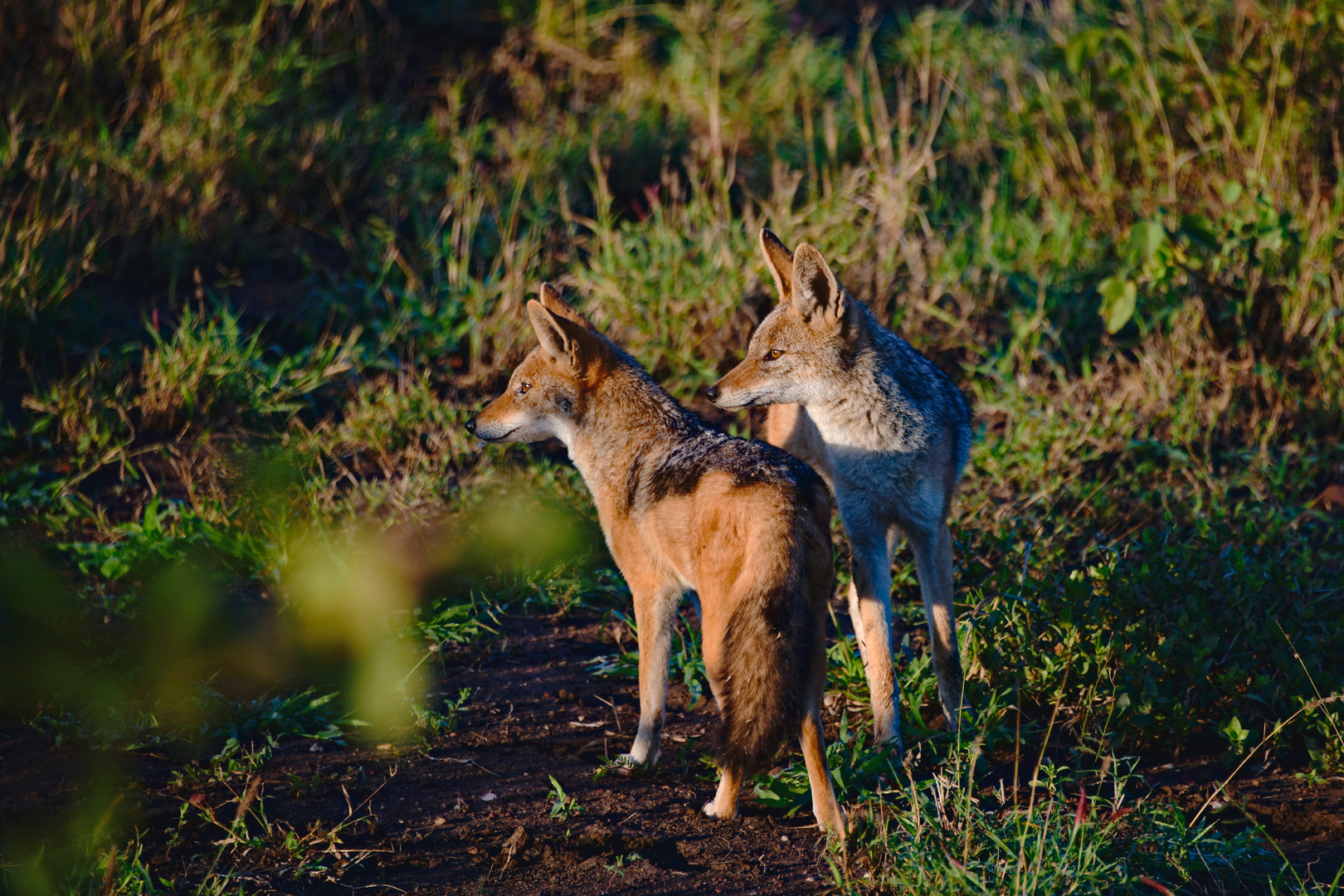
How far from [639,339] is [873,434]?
2.62 meters

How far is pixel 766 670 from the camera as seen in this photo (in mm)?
3479

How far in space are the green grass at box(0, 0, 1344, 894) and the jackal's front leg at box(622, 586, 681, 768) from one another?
0.52m

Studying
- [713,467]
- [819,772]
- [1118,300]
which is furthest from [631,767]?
[1118,300]

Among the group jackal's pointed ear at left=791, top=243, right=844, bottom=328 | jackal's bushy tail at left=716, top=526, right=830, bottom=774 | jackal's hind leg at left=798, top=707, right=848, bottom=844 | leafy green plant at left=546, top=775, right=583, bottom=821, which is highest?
jackal's pointed ear at left=791, top=243, right=844, bottom=328

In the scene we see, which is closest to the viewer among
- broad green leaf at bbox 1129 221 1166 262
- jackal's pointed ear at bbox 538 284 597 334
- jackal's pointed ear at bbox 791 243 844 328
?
jackal's pointed ear at bbox 791 243 844 328

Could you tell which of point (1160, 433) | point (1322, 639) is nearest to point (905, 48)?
point (1160, 433)

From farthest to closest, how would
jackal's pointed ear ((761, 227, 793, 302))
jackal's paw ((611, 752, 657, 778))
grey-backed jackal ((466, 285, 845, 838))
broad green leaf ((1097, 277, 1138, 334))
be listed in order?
broad green leaf ((1097, 277, 1138, 334))
jackal's pointed ear ((761, 227, 793, 302))
jackal's paw ((611, 752, 657, 778))
grey-backed jackal ((466, 285, 845, 838))

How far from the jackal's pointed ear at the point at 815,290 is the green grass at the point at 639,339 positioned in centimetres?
135

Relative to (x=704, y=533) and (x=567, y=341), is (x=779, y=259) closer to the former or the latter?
(x=567, y=341)

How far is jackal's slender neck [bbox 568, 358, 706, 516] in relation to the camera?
455 cm

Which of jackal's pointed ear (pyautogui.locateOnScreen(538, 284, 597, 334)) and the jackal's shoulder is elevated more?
jackal's pointed ear (pyautogui.locateOnScreen(538, 284, 597, 334))

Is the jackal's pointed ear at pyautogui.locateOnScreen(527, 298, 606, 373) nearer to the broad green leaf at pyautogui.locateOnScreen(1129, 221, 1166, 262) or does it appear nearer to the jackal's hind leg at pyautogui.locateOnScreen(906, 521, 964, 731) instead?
the jackal's hind leg at pyautogui.locateOnScreen(906, 521, 964, 731)

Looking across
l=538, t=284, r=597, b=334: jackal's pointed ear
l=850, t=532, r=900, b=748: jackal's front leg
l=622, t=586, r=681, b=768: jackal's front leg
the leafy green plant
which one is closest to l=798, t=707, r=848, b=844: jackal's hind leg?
l=850, t=532, r=900, b=748: jackal's front leg

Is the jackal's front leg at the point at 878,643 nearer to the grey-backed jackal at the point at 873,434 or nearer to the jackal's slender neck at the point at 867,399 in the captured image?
the grey-backed jackal at the point at 873,434
